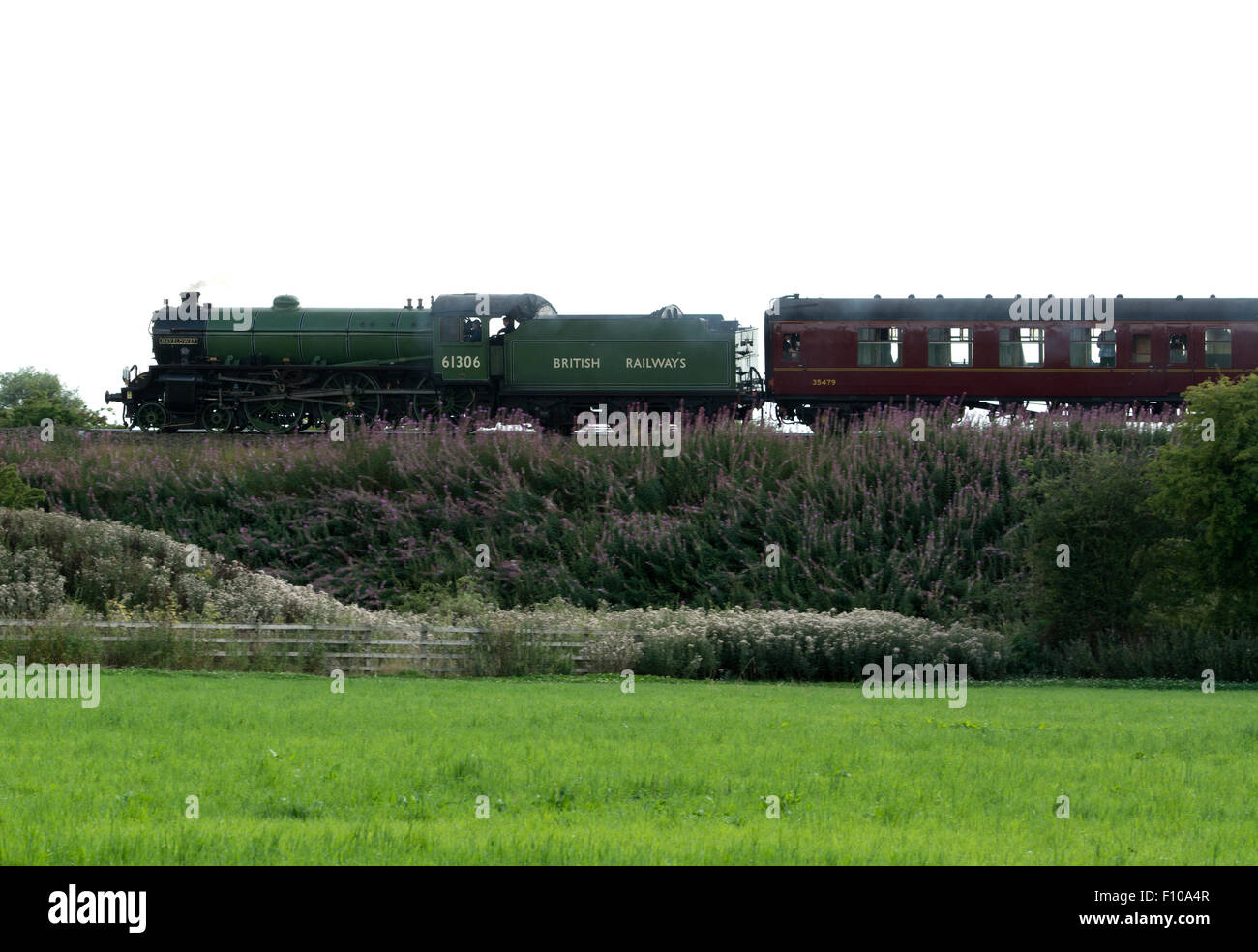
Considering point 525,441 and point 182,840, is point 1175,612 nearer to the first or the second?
point 525,441

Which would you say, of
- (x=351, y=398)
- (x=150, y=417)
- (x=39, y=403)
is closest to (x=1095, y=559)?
(x=351, y=398)

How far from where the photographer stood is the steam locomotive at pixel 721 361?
30.6 metres

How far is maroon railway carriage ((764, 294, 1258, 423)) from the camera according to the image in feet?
100

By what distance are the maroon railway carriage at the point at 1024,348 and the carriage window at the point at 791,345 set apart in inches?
5.0

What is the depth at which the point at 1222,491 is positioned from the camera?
62.5 ft

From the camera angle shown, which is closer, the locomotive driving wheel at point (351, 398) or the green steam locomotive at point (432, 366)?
the green steam locomotive at point (432, 366)

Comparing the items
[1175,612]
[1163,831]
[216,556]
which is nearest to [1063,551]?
[1175,612]

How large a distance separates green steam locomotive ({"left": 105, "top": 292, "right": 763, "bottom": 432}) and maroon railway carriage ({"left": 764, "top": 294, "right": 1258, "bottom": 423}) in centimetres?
245

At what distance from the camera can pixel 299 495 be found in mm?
26719
